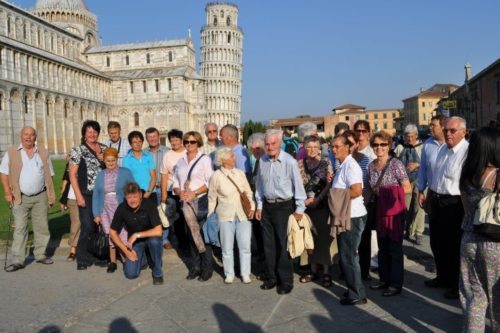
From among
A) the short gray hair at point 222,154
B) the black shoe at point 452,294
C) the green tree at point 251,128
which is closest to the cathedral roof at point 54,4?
the green tree at point 251,128

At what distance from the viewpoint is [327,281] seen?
5.29 metres

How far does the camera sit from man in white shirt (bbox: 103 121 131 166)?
725 centimetres

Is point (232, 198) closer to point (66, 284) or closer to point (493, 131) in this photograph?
point (66, 284)

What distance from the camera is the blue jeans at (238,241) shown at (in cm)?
549

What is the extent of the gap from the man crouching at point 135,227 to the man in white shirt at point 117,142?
1619mm

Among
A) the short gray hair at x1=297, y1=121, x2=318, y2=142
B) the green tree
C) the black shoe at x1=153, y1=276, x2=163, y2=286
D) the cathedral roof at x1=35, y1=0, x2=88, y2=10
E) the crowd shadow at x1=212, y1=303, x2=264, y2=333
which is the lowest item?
the crowd shadow at x1=212, y1=303, x2=264, y2=333

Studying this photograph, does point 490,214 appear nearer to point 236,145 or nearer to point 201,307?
point 201,307

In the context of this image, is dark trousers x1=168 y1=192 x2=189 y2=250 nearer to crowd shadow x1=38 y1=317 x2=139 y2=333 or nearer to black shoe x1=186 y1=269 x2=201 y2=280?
black shoe x1=186 y1=269 x2=201 y2=280

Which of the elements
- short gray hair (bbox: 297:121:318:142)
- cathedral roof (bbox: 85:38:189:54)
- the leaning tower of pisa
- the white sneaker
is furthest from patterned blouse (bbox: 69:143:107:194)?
the leaning tower of pisa

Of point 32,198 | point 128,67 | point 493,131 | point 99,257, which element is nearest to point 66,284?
point 99,257

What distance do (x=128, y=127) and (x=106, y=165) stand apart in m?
61.9

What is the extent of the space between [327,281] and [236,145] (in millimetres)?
2314

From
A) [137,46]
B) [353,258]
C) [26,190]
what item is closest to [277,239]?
[353,258]

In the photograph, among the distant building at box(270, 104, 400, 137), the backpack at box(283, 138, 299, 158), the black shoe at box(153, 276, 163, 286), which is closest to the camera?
the black shoe at box(153, 276, 163, 286)
